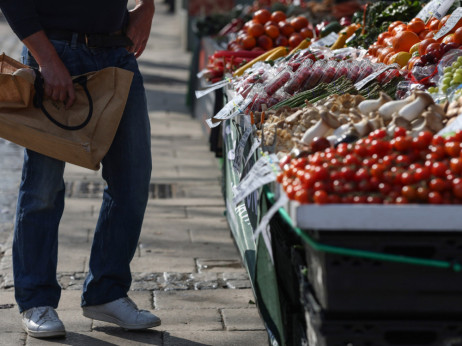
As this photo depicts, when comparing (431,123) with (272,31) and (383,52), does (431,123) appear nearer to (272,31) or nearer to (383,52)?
(383,52)

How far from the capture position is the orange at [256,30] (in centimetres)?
726

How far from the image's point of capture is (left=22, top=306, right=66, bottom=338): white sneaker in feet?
12.1

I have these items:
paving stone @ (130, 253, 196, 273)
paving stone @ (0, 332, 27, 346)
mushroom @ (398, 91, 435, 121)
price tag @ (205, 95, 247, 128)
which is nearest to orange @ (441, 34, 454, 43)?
price tag @ (205, 95, 247, 128)

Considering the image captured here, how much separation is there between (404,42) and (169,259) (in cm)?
192

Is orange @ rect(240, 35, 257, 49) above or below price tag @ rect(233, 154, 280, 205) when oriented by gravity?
above

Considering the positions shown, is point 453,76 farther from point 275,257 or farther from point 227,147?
point 227,147

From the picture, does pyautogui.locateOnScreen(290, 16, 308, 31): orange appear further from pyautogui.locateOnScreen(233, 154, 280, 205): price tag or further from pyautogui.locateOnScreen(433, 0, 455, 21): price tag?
pyautogui.locateOnScreen(233, 154, 280, 205): price tag

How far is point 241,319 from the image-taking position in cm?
409

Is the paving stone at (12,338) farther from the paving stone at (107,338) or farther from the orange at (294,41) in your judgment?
the orange at (294,41)

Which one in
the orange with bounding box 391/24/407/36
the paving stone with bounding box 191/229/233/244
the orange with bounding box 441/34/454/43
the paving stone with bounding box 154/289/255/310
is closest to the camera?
the paving stone with bounding box 154/289/255/310

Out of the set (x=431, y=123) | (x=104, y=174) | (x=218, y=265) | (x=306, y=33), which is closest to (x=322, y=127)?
(x=431, y=123)

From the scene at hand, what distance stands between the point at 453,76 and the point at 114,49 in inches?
59.8

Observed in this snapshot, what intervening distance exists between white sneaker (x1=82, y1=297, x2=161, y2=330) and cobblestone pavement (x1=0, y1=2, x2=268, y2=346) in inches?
2.0

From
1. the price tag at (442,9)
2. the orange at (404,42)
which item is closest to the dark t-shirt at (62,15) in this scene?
the orange at (404,42)
